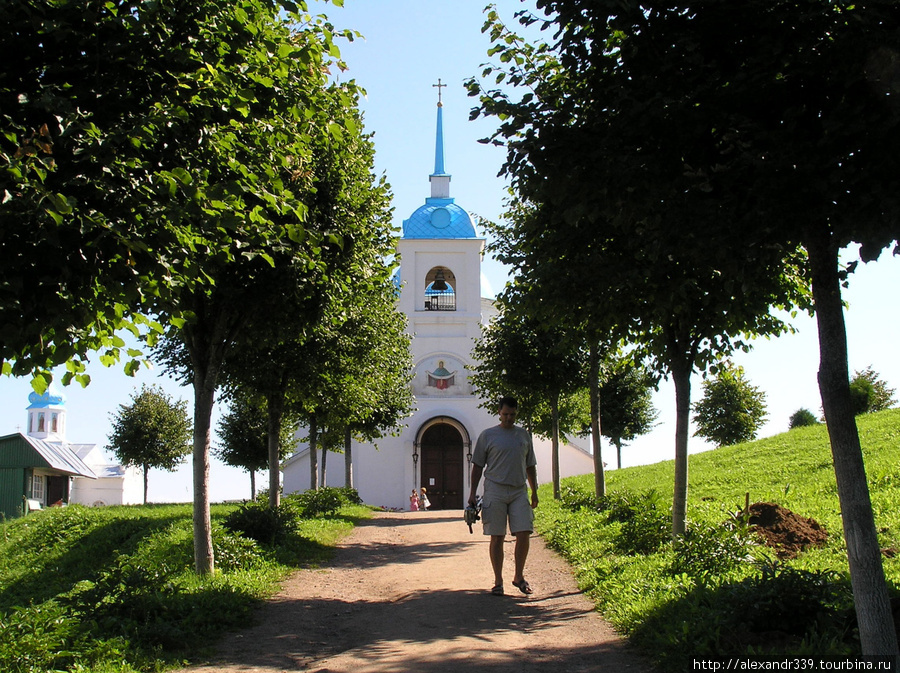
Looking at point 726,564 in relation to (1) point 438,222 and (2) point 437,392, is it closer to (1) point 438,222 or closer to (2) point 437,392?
(2) point 437,392

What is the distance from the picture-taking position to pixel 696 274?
7.29m

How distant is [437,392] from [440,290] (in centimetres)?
493

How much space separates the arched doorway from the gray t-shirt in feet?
96.7

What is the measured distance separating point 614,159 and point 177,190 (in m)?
2.86

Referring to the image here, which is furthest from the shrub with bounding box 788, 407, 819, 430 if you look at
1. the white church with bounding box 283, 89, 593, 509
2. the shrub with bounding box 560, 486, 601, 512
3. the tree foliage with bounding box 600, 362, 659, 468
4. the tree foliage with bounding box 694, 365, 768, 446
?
the shrub with bounding box 560, 486, 601, 512

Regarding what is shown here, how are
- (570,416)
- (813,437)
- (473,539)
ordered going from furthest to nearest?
(570,416), (813,437), (473,539)

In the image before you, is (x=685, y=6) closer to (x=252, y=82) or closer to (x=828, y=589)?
A: (x=252, y=82)

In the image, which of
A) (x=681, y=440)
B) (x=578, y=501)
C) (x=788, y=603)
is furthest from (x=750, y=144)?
(x=578, y=501)

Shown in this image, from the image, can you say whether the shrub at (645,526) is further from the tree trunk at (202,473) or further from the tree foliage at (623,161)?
the tree trunk at (202,473)

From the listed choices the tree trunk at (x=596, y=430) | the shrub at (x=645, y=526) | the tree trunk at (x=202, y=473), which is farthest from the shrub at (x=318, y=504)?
the tree trunk at (x=202, y=473)

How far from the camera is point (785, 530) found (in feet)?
32.3

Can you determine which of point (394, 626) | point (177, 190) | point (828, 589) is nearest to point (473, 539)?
point (394, 626)

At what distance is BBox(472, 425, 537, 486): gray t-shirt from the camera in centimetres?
819

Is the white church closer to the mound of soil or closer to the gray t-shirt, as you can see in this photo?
the mound of soil
